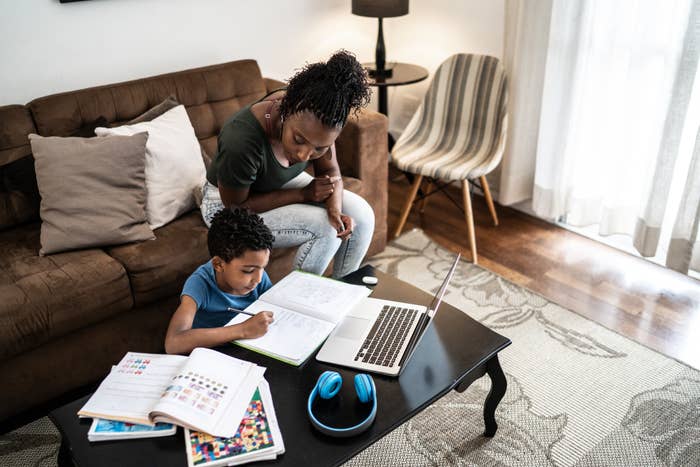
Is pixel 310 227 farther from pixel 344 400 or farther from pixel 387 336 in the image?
pixel 344 400

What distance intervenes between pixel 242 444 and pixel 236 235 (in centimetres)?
53

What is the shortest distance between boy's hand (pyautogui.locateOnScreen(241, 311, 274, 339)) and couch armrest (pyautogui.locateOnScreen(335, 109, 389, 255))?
108 centimetres

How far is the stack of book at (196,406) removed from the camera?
1.22 metres

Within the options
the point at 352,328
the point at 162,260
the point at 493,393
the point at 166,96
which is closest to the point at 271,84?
the point at 166,96

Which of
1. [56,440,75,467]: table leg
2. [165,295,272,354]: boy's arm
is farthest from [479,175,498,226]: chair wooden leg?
[56,440,75,467]: table leg

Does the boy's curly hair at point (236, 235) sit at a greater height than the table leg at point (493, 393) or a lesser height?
greater

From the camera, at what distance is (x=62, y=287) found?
183 centimetres

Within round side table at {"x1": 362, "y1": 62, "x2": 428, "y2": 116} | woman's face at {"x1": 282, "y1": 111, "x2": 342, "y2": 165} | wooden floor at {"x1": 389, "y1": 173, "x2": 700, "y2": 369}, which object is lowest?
wooden floor at {"x1": 389, "y1": 173, "x2": 700, "y2": 369}

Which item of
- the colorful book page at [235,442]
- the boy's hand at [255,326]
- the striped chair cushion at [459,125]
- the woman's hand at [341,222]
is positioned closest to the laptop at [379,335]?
the boy's hand at [255,326]

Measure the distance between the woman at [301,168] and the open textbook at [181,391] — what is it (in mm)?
625

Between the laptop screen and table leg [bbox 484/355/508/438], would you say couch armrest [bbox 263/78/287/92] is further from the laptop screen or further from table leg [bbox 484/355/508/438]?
table leg [bbox 484/355/508/438]

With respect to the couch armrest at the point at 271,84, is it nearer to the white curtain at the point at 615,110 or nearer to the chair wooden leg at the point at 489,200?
the chair wooden leg at the point at 489,200

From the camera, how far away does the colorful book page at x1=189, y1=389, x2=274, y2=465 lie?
1.20 meters

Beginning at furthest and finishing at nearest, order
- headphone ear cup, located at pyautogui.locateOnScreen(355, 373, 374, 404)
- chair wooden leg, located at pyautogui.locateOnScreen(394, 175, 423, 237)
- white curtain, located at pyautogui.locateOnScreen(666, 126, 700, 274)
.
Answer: chair wooden leg, located at pyautogui.locateOnScreen(394, 175, 423, 237) < white curtain, located at pyautogui.locateOnScreen(666, 126, 700, 274) < headphone ear cup, located at pyautogui.locateOnScreen(355, 373, 374, 404)
